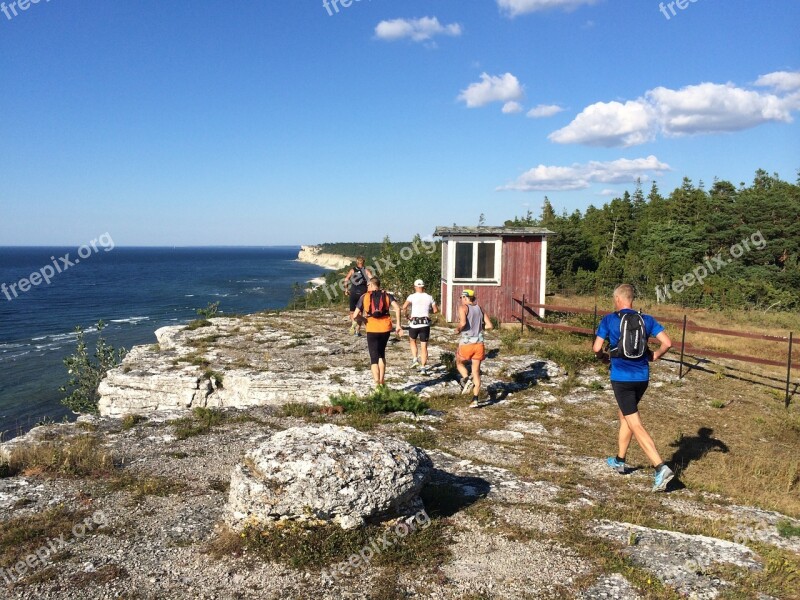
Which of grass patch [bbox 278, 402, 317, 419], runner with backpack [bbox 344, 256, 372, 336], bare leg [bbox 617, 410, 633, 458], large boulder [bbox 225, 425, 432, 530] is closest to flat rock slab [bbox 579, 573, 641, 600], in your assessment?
large boulder [bbox 225, 425, 432, 530]

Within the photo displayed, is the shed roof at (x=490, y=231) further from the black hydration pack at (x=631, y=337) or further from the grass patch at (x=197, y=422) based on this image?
the black hydration pack at (x=631, y=337)

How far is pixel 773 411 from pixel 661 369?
2926 millimetres

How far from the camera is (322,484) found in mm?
4570

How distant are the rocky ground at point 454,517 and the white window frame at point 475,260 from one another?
21.1 ft

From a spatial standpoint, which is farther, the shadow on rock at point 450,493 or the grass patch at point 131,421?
the grass patch at point 131,421

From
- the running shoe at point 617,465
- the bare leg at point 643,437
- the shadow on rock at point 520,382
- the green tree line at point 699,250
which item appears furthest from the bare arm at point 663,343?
the green tree line at point 699,250

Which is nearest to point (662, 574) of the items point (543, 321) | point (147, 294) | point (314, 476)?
point (314, 476)

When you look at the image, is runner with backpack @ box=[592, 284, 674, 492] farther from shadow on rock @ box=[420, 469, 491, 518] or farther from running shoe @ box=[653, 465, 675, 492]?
shadow on rock @ box=[420, 469, 491, 518]

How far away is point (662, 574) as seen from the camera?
13.5ft

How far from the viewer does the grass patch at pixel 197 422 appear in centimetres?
775

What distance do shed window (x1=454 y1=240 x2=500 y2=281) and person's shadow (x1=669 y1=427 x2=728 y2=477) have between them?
8470 mm

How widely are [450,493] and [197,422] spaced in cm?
470

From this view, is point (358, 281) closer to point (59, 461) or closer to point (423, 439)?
point (423, 439)

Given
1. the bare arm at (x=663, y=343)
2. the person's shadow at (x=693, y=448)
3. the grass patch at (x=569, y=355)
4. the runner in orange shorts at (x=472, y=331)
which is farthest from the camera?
the grass patch at (x=569, y=355)
